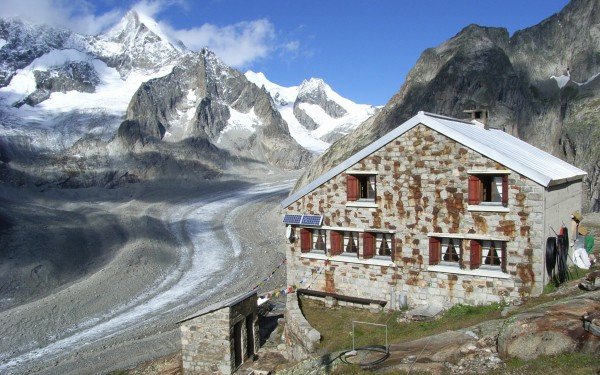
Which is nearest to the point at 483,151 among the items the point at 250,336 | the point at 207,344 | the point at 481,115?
the point at 481,115


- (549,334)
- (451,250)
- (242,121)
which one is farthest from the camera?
(242,121)

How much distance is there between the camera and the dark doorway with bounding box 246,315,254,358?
64.6 ft

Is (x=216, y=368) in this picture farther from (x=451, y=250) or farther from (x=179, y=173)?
(x=179, y=173)

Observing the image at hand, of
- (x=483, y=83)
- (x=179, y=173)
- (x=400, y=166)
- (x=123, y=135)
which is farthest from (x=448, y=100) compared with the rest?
(x=123, y=135)

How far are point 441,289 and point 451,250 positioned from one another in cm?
145

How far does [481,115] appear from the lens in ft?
74.0

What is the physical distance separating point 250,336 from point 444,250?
8474 mm

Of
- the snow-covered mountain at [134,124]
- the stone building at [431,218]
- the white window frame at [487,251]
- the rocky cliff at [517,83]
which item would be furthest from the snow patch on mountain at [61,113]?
the white window frame at [487,251]

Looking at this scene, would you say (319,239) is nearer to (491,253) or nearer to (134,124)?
(491,253)

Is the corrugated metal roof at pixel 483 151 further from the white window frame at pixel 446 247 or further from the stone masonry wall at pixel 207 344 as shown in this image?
the stone masonry wall at pixel 207 344

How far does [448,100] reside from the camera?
224 feet

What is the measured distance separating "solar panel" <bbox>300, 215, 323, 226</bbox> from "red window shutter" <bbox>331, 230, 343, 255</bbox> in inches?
27.9

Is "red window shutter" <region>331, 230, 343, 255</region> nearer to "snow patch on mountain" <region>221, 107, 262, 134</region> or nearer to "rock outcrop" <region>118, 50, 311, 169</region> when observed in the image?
"rock outcrop" <region>118, 50, 311, 169</region>

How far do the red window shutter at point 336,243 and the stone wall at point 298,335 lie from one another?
2521 mm
